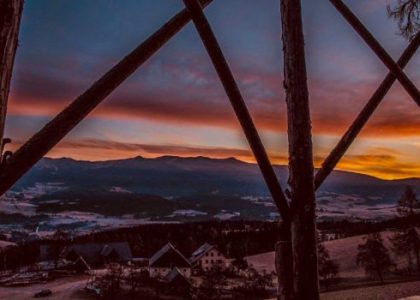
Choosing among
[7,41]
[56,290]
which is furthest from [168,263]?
[7,41]

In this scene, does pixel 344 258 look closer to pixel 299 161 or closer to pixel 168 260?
pixel 168 260

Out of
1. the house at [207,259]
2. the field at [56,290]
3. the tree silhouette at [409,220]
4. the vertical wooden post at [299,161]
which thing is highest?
the vertical wooden post at [299,161]

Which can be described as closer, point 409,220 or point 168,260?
point 409,220

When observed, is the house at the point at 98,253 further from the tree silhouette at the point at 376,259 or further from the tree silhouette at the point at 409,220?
the tree silhouette at the point at 409,220

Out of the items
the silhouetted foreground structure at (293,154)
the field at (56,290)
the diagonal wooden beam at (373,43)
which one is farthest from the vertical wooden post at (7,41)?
the field at (56,290)

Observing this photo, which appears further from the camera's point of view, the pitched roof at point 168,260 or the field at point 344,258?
the pitched roof at point 168,260

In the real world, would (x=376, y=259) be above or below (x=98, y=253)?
above

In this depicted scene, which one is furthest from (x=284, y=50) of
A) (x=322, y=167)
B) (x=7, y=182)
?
(x=7, y=182)

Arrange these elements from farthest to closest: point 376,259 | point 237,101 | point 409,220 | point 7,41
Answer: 1. point 376,259
2. point 409,220
3. point 237,101
4. point 7,41
